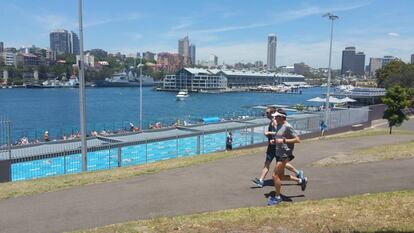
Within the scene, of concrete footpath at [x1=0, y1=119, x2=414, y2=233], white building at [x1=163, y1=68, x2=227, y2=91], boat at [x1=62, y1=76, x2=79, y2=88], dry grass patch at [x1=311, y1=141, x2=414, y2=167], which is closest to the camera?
concrete footpath at [x1=0, y1=119, x2=414, y2=233]

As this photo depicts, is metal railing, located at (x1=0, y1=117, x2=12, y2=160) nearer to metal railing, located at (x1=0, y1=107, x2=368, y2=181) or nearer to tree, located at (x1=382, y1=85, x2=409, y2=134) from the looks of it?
metal railing, located at (x1=0, y1=107, x2=368, y2=181)

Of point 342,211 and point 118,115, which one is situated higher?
point 342,211

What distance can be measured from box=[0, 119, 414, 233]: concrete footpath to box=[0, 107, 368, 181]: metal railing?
23.3ft

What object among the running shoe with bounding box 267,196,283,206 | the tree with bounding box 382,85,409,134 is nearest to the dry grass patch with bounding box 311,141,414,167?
the running shoe with bounding box 267,196,283,206

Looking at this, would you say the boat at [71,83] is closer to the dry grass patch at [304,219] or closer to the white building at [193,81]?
the white building at [193,81]

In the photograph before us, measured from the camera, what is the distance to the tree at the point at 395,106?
3012 cm

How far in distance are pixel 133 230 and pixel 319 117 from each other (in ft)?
80.5

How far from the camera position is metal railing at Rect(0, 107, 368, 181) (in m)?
16.0

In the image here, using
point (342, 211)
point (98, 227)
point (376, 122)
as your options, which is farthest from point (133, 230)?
point (376, 122)

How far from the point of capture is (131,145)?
60.0 feet

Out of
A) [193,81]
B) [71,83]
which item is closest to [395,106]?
[193,81]

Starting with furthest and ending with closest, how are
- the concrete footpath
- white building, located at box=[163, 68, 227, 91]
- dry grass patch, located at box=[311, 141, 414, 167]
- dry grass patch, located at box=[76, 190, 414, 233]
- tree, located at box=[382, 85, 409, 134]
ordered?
white building, located at box=[163, 68, 227, 91] < tree, located at box=[382, 85, 409, 134] < dry grass patch, located at box=[311, 141, 414, 167] < the concrete footpath < dry grass patch, located at box=[76, 190, 414, 233]

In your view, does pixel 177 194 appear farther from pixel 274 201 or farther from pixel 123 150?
pixel 123 150

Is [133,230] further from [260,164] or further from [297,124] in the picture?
[297,124]
